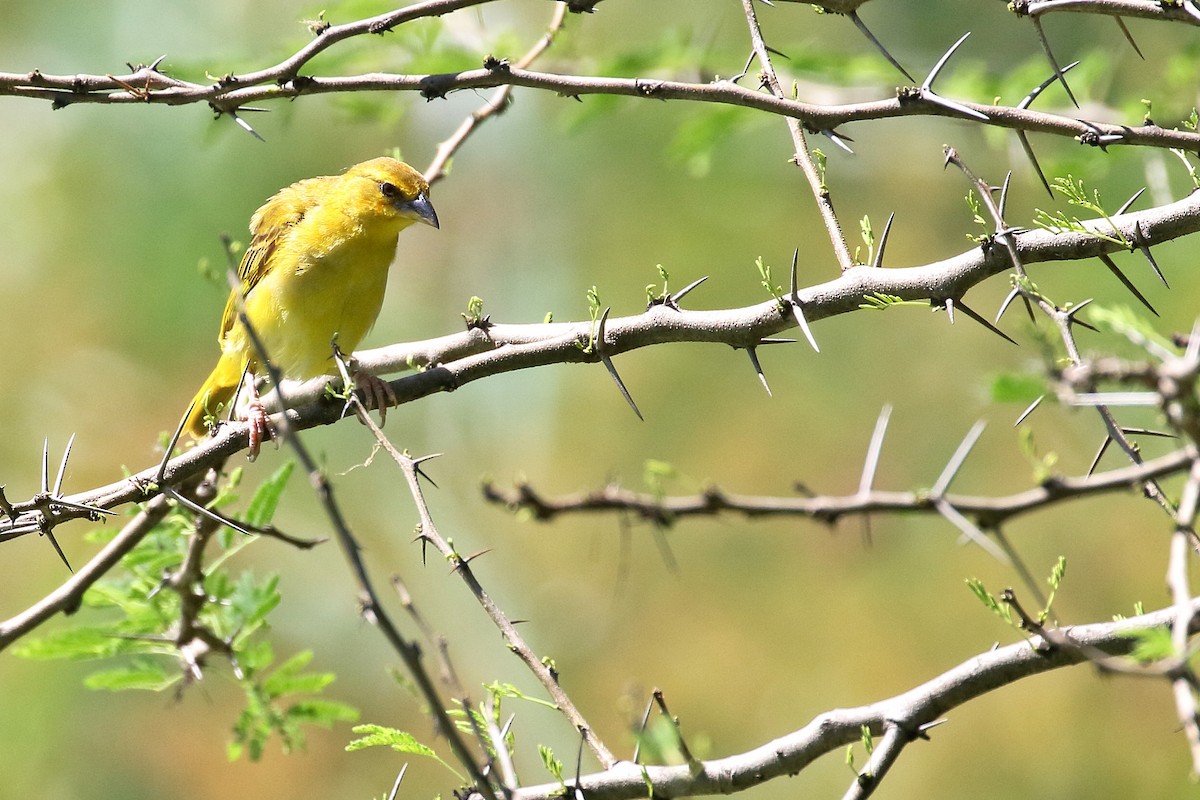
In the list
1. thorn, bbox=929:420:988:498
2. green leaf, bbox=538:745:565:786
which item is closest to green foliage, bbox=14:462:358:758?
green leaf, bbox=538:745:565:786

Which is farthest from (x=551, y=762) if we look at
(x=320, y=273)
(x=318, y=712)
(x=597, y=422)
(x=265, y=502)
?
(x=597, y=422)

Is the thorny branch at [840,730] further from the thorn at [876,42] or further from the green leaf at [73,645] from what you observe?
the green leaf at [73,645]

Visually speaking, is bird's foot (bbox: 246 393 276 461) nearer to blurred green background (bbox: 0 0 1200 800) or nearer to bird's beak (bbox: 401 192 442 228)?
bird's beak (bbox: 401 192 442 228)

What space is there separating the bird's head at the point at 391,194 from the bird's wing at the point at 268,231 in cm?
35

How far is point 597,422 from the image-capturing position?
11.5 m

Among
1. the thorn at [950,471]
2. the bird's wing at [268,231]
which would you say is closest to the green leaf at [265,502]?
the bird's wing at [268,231]

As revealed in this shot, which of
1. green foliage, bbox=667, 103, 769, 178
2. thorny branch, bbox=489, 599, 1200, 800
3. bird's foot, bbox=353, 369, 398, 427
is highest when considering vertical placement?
green foliage, bbox=667, 103, 769, 178

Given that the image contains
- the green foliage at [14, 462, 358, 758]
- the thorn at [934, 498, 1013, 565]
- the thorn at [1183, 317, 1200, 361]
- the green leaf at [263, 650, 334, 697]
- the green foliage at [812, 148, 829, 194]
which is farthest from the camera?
the green leaf at [263, 650, 334, 697]

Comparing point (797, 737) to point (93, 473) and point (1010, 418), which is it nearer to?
point (1010, 418)

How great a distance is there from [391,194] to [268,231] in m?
0.68

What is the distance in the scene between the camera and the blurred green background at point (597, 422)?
32.1ft

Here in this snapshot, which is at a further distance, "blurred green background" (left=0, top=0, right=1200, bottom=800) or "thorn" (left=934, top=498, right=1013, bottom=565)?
"blurred green background" (left=0, top=0, right=1200, bottom=800)

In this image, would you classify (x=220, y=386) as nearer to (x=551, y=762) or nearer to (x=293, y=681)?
(x=293, y=681)

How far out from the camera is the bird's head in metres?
5.48
